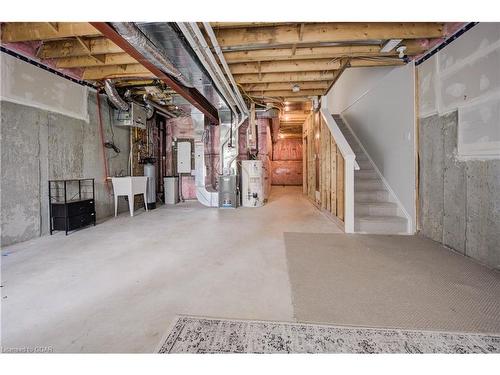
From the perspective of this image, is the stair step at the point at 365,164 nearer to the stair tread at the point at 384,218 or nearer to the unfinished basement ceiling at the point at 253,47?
the stair tread at the point at 384,218

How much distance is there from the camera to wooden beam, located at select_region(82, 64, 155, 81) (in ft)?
12.7

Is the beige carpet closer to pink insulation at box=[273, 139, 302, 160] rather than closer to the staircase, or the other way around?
the staircase

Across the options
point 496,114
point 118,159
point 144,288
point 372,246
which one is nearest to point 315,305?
point 144,288

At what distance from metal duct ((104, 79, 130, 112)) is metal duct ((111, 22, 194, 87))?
176cm

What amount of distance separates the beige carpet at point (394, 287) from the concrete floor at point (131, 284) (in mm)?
212

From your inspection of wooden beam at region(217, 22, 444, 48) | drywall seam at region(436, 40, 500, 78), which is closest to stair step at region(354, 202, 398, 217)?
drywall seam at region(436, 40, 500, 78)

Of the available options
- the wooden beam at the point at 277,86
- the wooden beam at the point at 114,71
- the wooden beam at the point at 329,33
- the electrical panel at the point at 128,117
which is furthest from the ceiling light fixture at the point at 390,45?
the electrical panel at the point at 128,117

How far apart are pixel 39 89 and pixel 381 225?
519 cm

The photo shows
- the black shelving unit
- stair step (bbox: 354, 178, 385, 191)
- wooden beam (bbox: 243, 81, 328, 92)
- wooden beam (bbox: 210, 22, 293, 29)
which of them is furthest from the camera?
wooden beam (bbox: 243, 81, 328, 92)

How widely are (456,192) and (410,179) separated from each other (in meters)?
0.80

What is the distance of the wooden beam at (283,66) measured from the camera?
3.65 m

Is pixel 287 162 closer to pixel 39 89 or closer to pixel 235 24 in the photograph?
pixel 235 24

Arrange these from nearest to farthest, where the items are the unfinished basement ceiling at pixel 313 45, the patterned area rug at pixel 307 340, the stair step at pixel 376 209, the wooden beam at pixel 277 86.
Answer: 1. the patterned area rug at pixel 307 340
2. the unfinished basement ceiling at pixel 313 45
3. the stair step at pixel 376 209
4. the wooden beam at pixel 277 86

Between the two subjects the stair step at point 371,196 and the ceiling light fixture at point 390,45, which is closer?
the ceiling light fixture at point 390,45
